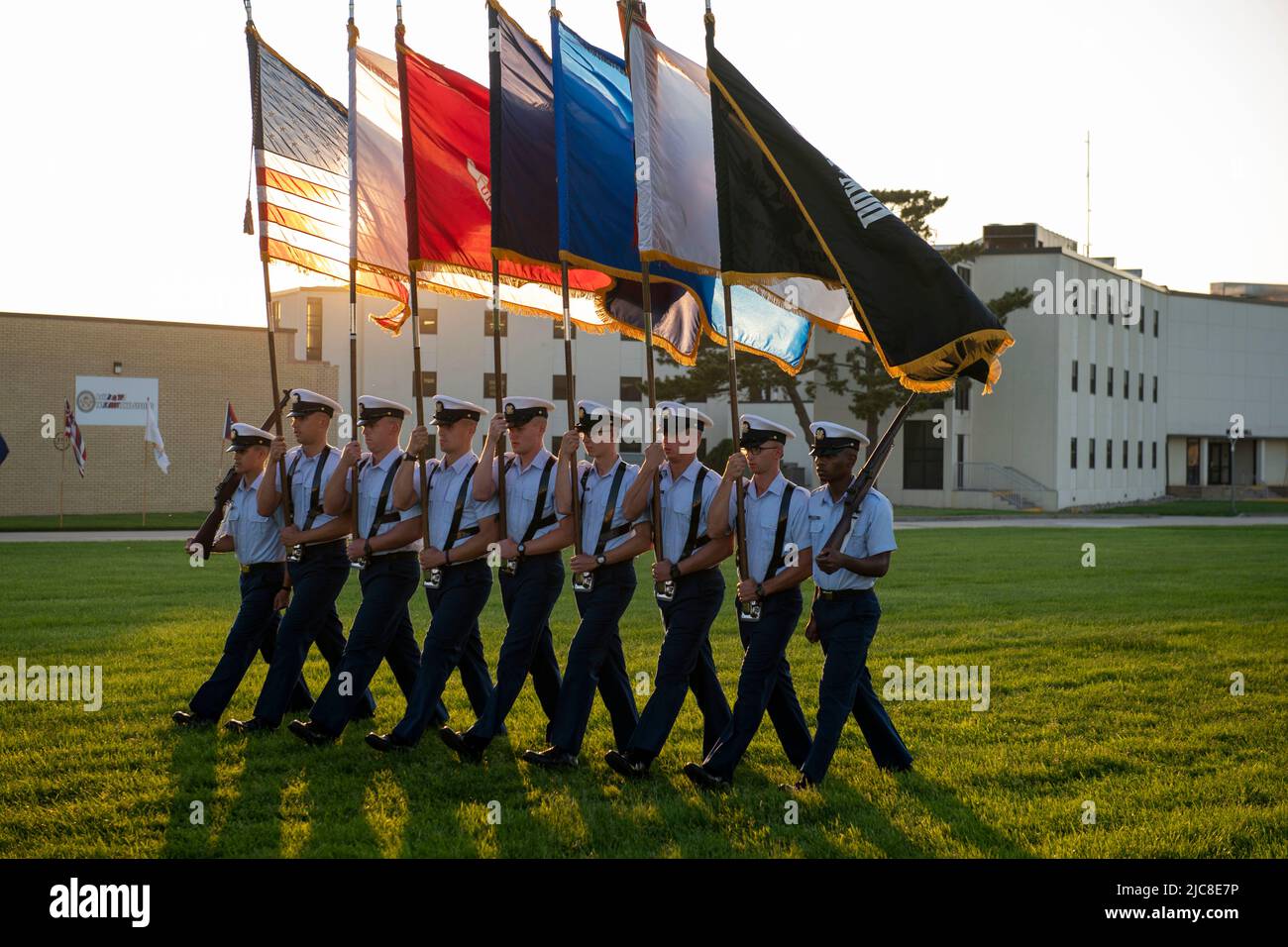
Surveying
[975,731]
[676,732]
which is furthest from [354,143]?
[975,731]

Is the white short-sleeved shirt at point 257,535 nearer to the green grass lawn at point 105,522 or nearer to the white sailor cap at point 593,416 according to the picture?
the white sailor cap at point 593,416

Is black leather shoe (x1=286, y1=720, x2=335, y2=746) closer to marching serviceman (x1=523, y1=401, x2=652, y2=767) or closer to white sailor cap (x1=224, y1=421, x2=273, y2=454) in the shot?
marching serviceman (x1=523, y1=401, x2=652, y2=767)

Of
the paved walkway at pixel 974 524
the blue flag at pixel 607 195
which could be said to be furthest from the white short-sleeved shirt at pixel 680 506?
the paved walkway at pixel 974 524

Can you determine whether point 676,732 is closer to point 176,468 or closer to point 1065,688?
point 1065,688

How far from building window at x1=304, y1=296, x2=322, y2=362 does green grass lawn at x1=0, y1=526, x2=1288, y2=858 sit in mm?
43785

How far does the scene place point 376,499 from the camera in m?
9.23

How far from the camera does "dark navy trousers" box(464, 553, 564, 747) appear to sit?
8.38 metres

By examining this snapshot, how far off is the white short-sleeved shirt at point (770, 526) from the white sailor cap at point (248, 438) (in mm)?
4089

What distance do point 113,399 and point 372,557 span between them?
41.4 m

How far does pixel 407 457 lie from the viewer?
9.09 m

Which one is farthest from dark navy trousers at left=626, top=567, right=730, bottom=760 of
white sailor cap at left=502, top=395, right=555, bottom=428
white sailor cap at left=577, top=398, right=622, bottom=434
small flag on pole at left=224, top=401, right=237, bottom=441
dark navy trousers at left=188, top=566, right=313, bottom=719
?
small flag on pole at left=224, top=401, right=237, bottom=441

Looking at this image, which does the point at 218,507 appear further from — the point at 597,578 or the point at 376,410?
the point at 597,578

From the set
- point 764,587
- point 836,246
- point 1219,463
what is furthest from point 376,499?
point 1219,463

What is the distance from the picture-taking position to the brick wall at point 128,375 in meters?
45.2
